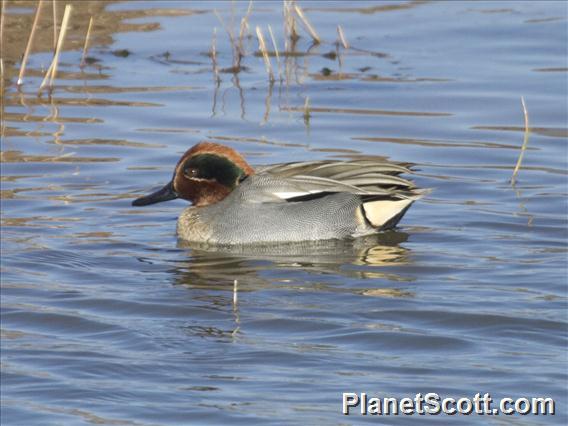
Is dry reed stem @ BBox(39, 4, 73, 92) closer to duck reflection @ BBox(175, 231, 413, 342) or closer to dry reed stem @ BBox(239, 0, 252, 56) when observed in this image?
dry reed stem @ BBox(239, 0, 252, 56)

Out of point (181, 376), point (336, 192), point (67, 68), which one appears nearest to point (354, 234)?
point (336, 192)

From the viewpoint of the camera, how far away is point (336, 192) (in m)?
9.41

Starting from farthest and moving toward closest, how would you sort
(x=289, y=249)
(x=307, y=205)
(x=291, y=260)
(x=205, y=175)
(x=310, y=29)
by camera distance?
(x=310, y=29), (x=205, y=175), (x=307, y=205), (x=289, y=249), (x=291, y=260)

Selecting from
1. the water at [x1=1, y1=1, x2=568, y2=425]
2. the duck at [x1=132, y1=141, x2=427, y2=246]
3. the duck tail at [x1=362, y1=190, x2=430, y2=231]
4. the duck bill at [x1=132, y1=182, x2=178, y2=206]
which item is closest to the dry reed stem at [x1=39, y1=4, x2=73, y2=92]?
the water at [x1=1, y1=1, x2=568, y2=425]

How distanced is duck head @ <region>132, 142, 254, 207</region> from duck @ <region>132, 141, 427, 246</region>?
157mm

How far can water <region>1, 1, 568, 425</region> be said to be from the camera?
6629 mm

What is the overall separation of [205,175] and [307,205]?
0.80 meters

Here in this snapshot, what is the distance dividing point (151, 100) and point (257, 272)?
4619 millimetres

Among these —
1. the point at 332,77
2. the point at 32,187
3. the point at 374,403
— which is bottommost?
the point at 374,403

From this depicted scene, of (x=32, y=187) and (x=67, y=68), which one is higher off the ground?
(x=67, y=68)

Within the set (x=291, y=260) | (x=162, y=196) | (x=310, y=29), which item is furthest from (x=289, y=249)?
(x=310, y=29)

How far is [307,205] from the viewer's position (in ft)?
30.8

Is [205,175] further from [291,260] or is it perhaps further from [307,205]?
[291,260]

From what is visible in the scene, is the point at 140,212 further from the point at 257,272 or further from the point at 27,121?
the point at 27,121
